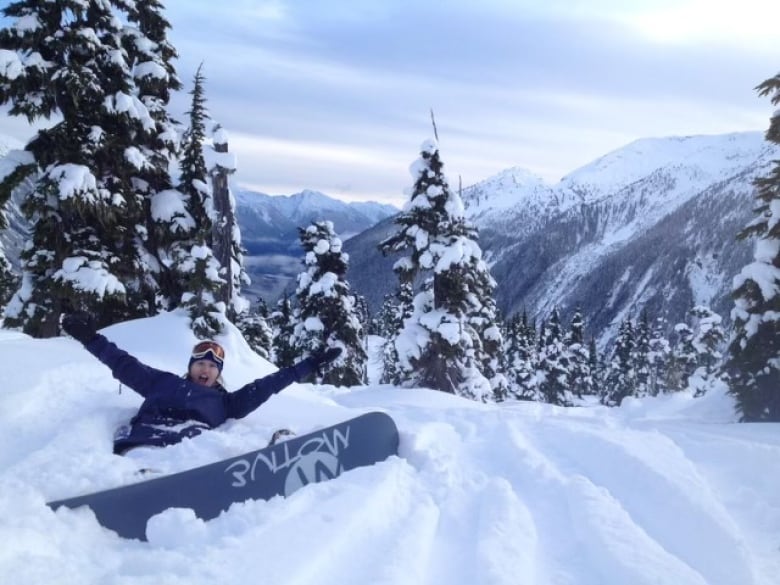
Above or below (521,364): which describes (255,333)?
above

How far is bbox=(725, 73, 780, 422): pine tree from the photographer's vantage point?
12.3 meters

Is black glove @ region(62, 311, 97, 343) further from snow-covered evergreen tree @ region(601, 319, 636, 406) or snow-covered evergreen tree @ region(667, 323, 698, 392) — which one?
snow-covered evergreen tree @ region(601, 319, 636, 406)

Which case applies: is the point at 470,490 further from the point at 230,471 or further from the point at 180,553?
the point at 180,553

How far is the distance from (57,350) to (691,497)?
→ 8155 mm

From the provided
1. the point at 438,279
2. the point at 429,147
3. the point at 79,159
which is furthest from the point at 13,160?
the point at 438,279

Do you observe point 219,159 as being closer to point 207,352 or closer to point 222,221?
point 222,221

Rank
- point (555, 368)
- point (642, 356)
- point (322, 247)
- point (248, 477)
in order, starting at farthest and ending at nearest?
point (642, 356)
point (555, 368)
point (322, 247)
point (248, 477)

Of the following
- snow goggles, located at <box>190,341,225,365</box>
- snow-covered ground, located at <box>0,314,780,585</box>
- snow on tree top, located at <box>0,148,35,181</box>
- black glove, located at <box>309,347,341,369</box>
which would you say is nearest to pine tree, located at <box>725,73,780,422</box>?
snow-covered ground, located at <box>0,314,780,585</box>

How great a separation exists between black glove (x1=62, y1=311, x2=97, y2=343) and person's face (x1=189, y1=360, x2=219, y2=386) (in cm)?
114

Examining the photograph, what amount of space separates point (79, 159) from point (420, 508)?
11925mm

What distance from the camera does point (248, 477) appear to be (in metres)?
4.40

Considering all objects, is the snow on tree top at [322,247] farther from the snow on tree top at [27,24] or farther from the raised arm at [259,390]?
the raised arm at [259,390]

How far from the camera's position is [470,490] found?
4.76 meters

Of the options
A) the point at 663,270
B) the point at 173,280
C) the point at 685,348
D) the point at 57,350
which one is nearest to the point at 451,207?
the point at 173,280
